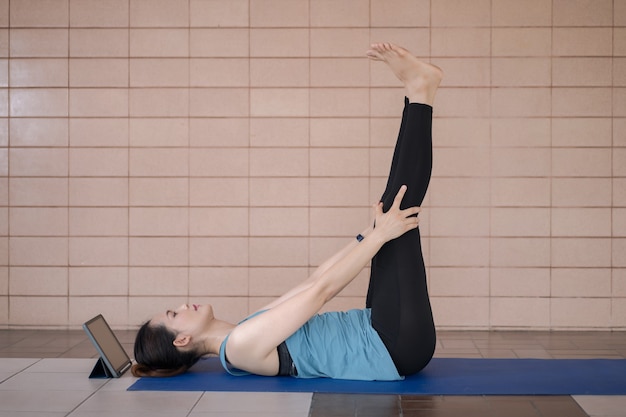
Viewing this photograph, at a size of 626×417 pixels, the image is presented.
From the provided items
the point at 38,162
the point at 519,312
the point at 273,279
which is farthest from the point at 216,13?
the point at 519,312

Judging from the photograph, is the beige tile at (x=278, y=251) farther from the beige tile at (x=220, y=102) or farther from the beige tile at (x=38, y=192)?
the beige tile at (x=38, y=192)

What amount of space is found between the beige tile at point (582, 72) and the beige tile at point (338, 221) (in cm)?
162

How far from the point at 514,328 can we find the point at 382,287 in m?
2.25

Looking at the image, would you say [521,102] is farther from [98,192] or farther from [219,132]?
[98,192]

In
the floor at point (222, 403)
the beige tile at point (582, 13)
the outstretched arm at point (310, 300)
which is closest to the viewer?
the floor at point (222, 403)

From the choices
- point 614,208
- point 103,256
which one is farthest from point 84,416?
point 614,208

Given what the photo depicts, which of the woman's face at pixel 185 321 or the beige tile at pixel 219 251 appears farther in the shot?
the beige tile at pixel 219 251

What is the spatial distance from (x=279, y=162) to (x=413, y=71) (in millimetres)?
2055

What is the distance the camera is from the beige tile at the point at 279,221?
190 inches

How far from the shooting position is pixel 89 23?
4887 millimetres

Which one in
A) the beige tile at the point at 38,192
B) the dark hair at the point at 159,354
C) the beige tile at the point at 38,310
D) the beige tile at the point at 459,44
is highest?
the beige tile at the point at 459,44

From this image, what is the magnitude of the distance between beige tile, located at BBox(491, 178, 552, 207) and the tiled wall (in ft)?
0.05

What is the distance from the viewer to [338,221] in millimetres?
4816

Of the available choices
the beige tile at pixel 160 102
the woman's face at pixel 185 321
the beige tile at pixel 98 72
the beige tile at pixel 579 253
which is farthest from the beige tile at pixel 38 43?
the beige tile at pixel 579 253
